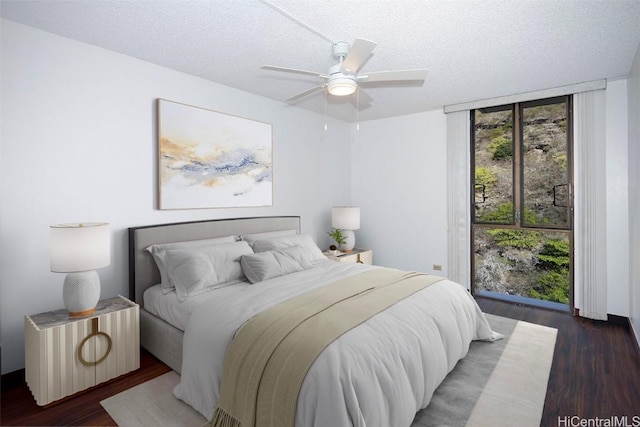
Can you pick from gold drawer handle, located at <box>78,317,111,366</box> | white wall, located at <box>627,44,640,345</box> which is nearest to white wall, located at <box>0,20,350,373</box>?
gold drawer handle, located at <box>78,317,111,366</box>

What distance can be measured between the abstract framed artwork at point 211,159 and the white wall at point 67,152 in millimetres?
100

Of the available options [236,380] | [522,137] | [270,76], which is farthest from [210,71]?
[522,137]

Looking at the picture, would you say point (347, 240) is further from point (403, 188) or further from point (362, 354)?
point (362, 354)

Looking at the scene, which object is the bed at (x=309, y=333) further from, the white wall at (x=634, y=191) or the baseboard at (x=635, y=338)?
the white wall at (x=634, y=191)

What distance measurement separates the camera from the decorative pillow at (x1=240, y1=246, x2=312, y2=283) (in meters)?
2.95

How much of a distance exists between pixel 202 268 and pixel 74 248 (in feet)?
2.84

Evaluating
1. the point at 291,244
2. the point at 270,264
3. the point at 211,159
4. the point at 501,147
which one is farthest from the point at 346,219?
the point at 501,147

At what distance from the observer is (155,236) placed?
9.97 feet

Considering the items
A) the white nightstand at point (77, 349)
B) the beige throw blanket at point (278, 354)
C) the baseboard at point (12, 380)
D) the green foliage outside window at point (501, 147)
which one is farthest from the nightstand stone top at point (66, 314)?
the green foliage outside window at point (501, 147)

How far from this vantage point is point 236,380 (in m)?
1.83

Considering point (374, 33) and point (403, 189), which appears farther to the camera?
point (403, 189)

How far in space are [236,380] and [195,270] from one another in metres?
1.10

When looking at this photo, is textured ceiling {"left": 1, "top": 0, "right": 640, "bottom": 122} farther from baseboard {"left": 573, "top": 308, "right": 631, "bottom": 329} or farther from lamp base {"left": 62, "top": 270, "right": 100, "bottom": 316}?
baseboard {"left": 573, "top": 308, "right": 631, "bottom": 329}

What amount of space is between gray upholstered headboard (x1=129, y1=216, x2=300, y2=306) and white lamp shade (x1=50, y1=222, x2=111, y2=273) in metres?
0.61
